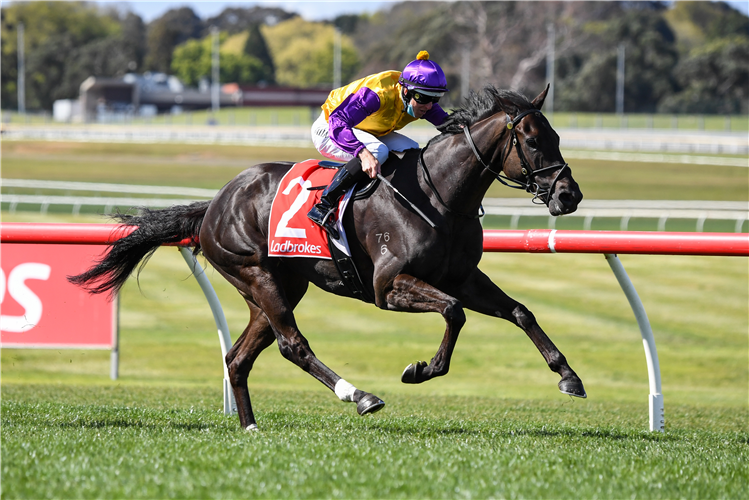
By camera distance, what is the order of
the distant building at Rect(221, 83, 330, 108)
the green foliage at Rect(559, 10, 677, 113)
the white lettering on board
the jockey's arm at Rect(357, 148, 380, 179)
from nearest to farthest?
the jockey's arm at Rect(357, 148, 380, 179)
the white lettering on board
the green foliage at Rect(559, 10, 677, 113)
the distant building at Rect(221, 83, 330, 108)

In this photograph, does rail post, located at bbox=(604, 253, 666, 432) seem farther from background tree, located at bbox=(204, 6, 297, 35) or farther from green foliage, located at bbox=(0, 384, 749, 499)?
background tree, located at bbox=(204, 6, 297, 35)

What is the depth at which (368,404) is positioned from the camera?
3934 mm

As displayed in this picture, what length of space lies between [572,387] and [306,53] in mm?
90735

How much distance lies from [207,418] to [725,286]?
10.6m

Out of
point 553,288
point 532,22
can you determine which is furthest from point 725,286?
point 532,22

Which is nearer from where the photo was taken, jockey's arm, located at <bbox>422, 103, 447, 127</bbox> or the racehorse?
the racehorse

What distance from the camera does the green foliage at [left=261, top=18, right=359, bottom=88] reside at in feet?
282

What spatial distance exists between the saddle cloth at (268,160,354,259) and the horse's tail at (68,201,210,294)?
0.71m

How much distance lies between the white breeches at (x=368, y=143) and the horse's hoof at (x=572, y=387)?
4.49ft

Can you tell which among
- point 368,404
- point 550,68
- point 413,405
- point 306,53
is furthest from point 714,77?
point 368,404

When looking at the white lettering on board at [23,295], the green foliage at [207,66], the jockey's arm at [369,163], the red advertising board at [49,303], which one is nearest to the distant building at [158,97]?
the green foliage at [207,66]

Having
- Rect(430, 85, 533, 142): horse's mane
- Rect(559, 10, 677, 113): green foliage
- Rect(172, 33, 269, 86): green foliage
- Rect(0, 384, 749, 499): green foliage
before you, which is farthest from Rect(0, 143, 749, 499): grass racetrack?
Rect(172, 33, 269, 86): green foliage

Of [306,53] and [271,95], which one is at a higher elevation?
[306,53]

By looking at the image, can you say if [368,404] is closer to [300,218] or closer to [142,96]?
[300,218]
